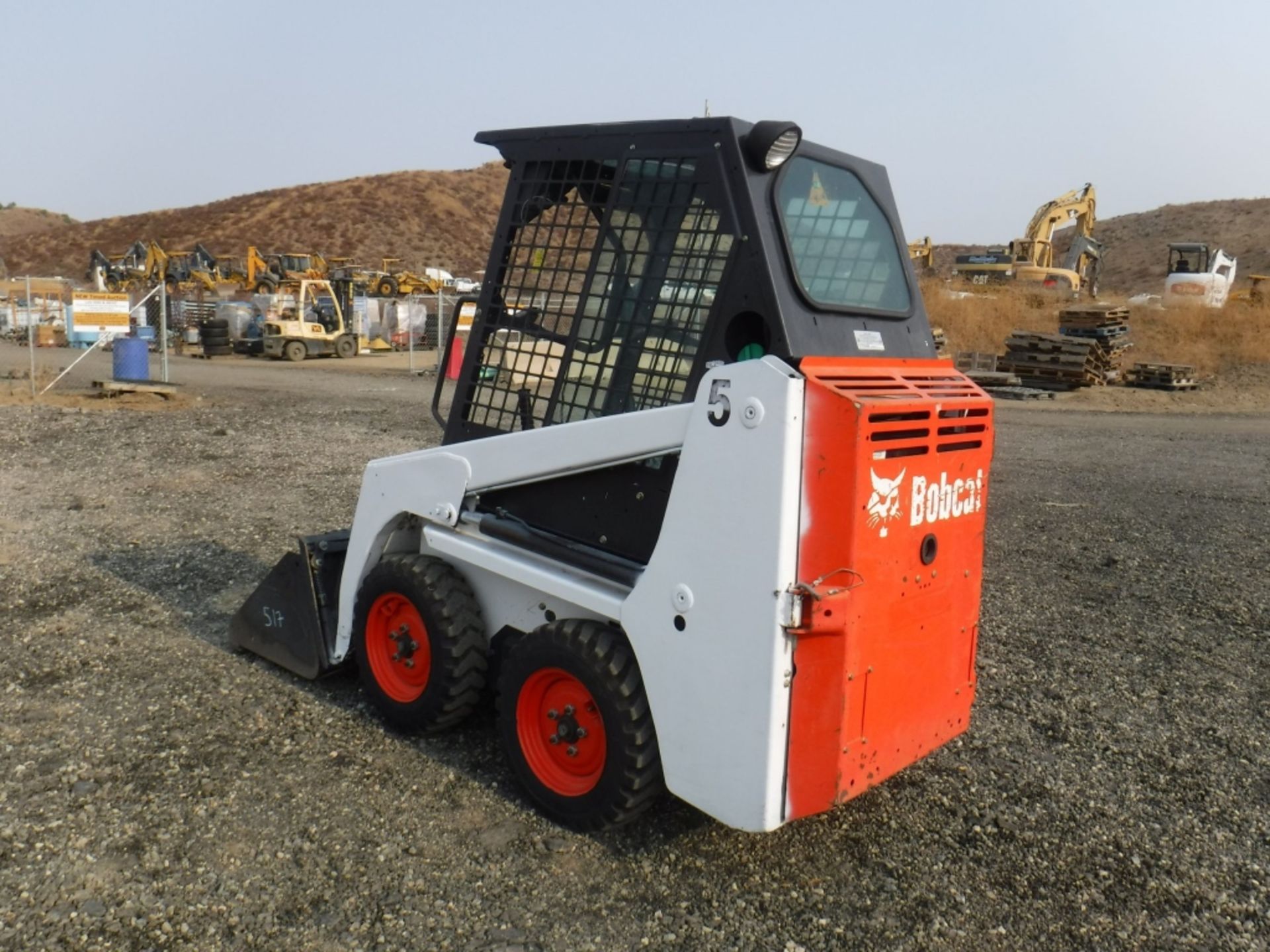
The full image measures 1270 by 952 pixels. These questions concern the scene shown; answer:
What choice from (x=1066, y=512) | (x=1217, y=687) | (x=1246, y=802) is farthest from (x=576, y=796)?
(x=1066, y=512)

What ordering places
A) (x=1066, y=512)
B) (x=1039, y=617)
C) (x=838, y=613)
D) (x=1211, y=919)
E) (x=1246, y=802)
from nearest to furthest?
1. (x=838, y=613)
2. (x=1211, y=919)
3. (x=1246, y=802)
4. (x=1039, y=617)
5. (x=1066, y=512)

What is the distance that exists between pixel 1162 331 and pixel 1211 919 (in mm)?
25825

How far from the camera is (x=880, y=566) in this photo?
310 centimetres

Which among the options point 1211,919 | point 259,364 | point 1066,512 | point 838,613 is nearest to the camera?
point 838,613

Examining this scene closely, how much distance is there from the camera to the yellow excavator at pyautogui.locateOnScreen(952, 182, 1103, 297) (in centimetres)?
3494

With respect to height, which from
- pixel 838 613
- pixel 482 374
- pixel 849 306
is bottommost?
pixel 838 613

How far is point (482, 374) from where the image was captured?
167 inches

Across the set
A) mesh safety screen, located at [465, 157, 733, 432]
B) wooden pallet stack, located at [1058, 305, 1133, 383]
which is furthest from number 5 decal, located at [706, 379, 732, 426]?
wooden pallet stack, located at [1058, 305, 1133, 383]

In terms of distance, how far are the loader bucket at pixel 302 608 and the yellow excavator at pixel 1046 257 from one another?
108 feet

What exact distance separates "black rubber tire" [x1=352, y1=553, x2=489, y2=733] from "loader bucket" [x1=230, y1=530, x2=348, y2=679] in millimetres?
610

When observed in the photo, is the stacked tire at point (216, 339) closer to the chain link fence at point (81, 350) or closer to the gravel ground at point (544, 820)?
the chain link fence at point (81, 350)

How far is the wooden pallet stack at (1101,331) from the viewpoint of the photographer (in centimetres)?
2116

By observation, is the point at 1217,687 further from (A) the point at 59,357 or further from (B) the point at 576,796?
(A) the point at 59,357

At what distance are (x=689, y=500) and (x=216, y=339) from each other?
87.4 feet
